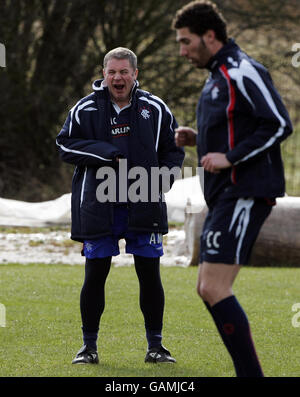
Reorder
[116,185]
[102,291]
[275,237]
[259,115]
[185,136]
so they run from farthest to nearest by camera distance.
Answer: [275,237], [102,291], [116,185], [185,136], [259,115]

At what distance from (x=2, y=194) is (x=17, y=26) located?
313cm

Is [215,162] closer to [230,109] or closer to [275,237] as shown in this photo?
[230,109]

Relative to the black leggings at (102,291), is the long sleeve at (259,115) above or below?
above

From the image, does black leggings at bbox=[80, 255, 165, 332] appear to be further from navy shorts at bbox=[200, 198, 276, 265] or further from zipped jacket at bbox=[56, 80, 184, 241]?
navy shorts at bbox=[200, 198, 276, 265]

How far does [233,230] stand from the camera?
4148 millimetres

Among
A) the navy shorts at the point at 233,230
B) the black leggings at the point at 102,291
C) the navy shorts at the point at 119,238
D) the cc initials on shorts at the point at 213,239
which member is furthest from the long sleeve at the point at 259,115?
the black leggings at the point at 102,291

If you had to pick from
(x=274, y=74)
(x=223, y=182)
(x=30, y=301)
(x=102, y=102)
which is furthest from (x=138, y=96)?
(x=274, y=74)

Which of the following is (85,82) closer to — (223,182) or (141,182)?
(141,182)

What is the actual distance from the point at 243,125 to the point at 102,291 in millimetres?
1667

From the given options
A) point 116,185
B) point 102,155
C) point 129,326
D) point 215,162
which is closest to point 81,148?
point 102,155

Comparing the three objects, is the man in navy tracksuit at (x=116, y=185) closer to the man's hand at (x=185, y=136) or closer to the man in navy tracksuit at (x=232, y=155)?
the man's hand at (x=185, y=136)

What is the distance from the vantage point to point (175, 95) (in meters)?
17.0

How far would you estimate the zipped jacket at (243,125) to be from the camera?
408 centimetres

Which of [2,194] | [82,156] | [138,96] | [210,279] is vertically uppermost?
[138,96]
